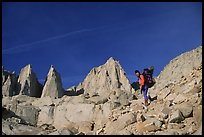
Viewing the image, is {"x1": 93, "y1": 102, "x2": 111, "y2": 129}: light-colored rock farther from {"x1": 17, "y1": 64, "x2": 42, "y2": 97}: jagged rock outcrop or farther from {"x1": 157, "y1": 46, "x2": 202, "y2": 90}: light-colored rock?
{"x1": 17, "y1": 64, "x2": 42, "y2": 97}: jagged rock outcrop

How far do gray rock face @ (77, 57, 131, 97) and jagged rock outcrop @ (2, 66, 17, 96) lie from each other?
12667 mm

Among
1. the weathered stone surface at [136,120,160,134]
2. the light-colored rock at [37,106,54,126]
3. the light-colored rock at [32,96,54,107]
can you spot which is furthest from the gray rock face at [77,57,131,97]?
the weathered stone surface at [136,120,160,134]

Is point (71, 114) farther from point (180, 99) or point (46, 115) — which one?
point (180, 99)

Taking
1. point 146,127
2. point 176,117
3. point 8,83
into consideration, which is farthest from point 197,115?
point 8,83

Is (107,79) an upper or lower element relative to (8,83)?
upper

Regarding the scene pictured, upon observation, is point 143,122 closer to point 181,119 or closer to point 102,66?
point 181,119

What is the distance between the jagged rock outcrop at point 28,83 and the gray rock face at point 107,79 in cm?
880

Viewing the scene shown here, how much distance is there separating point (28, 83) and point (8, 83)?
124 inches

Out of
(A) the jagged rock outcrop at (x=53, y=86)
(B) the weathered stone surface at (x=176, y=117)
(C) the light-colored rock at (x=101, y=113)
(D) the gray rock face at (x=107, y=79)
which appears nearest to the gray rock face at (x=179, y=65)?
(D) the gray rock face at (x=107, y=79)

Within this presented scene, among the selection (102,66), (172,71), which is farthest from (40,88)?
(172,71)

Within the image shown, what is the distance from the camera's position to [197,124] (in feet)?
38.3

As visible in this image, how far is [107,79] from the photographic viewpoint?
207 feet

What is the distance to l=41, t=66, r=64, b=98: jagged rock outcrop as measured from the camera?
54812 mm

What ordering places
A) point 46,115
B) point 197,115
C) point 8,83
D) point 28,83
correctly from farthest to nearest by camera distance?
point 28,83 → point 8,83 → point 46,115 → point 197,115
